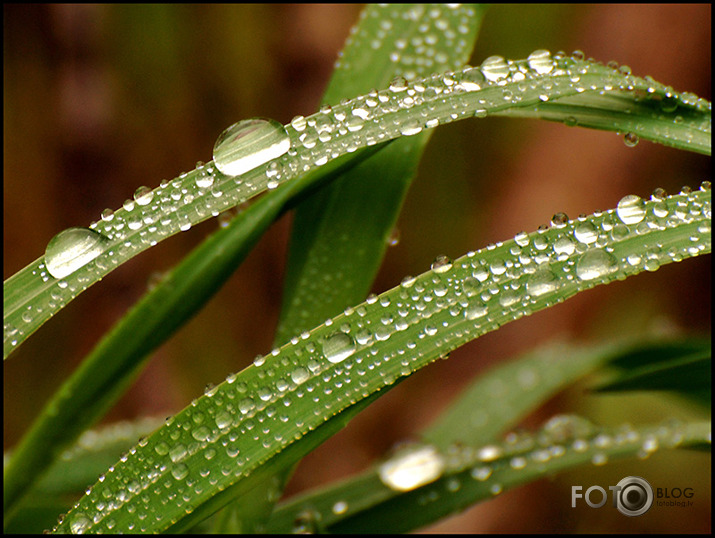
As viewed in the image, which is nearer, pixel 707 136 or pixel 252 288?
pixel 707 136

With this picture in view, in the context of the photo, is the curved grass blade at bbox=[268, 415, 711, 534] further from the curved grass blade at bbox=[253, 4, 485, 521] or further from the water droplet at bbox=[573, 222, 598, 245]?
the water droplet at bbox=[573, 222, 598, 245]

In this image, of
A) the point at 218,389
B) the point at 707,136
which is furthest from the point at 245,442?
the point at 707,136

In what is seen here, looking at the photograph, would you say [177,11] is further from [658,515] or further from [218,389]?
[658,515]

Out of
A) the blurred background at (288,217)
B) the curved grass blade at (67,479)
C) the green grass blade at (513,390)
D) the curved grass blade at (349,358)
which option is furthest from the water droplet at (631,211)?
the blurred background at (288,217)

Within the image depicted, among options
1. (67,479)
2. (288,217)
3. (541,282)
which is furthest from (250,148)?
(288,217)

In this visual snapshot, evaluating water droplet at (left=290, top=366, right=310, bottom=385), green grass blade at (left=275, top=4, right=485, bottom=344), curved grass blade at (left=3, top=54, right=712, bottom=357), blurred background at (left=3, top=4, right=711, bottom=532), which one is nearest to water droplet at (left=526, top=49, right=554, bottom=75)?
curved grass blade at (left=3, top=54, right=712, bottom=357)

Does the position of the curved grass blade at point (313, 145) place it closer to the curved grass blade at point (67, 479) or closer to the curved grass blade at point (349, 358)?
the curved grass blade at point (349, 358)
